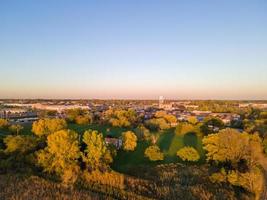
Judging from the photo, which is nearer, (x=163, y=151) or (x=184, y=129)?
(x=163, y=151)

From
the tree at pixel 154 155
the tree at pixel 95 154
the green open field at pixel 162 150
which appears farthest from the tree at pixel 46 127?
the tree at pixel 154 155

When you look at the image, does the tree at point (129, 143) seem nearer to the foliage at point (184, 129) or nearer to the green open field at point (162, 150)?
the green open field at point (162, 150)

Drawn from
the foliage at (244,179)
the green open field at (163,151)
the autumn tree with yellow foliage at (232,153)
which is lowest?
the green open field at (163,151)

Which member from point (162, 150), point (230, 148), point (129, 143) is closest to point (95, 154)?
point (129, 143)

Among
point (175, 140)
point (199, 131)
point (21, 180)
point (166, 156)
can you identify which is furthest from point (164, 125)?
point (21, 180)

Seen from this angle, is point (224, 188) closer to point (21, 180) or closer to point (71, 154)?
point (71, 154)

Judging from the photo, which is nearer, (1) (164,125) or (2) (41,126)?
(2) (41,126)

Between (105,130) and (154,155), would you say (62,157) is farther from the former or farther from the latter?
(105,130)
